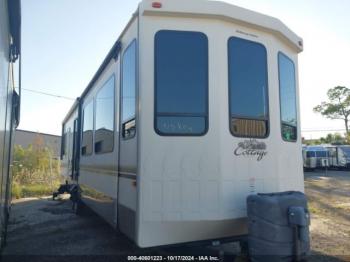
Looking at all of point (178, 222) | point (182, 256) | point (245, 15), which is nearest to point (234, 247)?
point (182, 256)

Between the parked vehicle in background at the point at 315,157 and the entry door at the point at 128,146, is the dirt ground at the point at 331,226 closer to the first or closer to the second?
the entry door at the point at 128,146

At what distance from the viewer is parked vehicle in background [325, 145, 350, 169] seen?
28.9 metres

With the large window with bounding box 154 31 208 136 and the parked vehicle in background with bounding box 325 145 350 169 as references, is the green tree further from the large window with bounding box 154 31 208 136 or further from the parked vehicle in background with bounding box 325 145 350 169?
the large window with bounding box 154 31 208 136

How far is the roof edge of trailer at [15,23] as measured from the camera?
358 cm

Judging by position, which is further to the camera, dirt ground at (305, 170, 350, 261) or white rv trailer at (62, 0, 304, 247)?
dirt ground at (305, 170, 350, 261)

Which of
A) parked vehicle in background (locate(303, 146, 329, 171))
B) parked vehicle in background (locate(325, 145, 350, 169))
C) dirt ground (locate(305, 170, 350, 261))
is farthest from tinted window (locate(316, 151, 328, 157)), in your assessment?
dirt ground (locate(305, 170, 350, 261))

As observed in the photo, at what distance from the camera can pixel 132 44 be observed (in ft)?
13.0

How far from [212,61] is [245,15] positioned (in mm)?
717

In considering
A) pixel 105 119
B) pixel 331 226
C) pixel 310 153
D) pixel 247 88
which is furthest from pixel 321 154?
pixel 247 88

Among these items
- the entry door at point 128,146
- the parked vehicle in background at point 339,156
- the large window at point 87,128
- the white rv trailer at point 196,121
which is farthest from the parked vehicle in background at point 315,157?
the entry door at point 128,146

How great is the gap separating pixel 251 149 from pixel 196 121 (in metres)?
0.75

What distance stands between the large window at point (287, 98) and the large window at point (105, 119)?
7.45 feet

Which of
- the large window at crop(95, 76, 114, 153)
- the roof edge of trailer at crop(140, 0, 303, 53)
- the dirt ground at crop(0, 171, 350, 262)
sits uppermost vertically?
the roof edge of trailer at crop(140, 0, 303, 53)

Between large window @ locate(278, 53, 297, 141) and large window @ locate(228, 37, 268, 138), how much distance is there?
370mm
